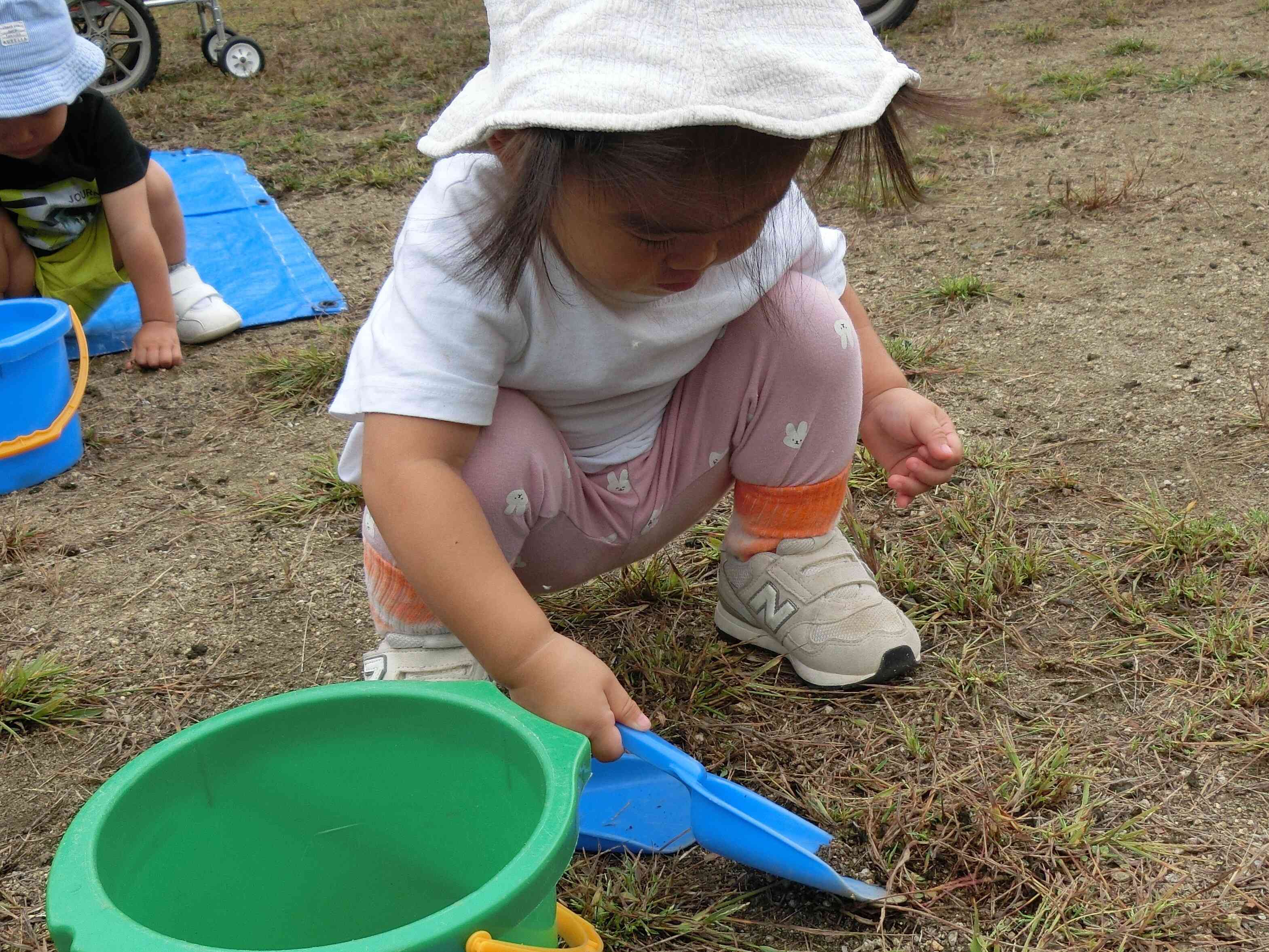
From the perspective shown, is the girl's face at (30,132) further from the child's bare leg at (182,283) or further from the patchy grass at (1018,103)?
the patchy grass at (1018,103)

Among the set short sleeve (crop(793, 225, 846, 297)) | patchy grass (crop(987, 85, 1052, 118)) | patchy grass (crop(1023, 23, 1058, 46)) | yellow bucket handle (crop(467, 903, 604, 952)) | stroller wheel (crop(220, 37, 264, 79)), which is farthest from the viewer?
stroller wheel (crop(220, 37, 264, 79))

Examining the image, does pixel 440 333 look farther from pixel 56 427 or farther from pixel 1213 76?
pixel 1213 76

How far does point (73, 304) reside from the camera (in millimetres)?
2385

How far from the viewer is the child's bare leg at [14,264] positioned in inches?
89.7

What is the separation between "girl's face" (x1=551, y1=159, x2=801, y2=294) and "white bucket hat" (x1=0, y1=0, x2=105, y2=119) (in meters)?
1.48

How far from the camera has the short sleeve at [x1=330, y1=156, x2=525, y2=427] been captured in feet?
3.33

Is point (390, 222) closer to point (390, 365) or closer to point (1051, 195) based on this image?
point (1051, 195)

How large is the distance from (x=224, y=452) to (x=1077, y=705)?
4.31 feet

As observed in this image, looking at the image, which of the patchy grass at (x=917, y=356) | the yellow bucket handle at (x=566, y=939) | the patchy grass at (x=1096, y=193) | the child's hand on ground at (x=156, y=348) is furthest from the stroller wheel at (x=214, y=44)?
the yellow bucket handle at (x=566, y=939)

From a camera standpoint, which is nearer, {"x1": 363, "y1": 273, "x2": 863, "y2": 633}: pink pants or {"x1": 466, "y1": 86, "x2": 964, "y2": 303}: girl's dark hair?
{"x1": 466, "y1": 86, "x2": 964, "y2": 303}: girl's dark hair

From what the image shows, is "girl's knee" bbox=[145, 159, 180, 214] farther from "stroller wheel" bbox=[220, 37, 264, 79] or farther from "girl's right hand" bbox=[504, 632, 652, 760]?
"stroller wheel" bbox=[220, 37, 264, 79]

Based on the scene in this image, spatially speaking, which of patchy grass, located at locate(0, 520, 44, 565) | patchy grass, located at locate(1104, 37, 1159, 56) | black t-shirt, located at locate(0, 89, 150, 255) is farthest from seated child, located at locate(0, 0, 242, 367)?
patchy grass, located at locate(1104, 37, 1159, 56)

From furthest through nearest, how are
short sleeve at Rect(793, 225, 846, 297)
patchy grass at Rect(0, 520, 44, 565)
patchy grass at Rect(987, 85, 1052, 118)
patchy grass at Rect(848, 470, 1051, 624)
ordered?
1. patchy grass at Rect(987, 85, 1052, 118)
2. patchy grass at Rect(0, 520, 44, 565)
3. patchy grass at Rect(848, 470, 1051, 624)
4. short sleeve at Rect(793, 225, 846, 297)

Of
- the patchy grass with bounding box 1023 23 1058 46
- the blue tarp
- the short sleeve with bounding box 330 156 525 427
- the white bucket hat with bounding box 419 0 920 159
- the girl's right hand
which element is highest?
the white bucket hat with bounding box 419 0 920 159
